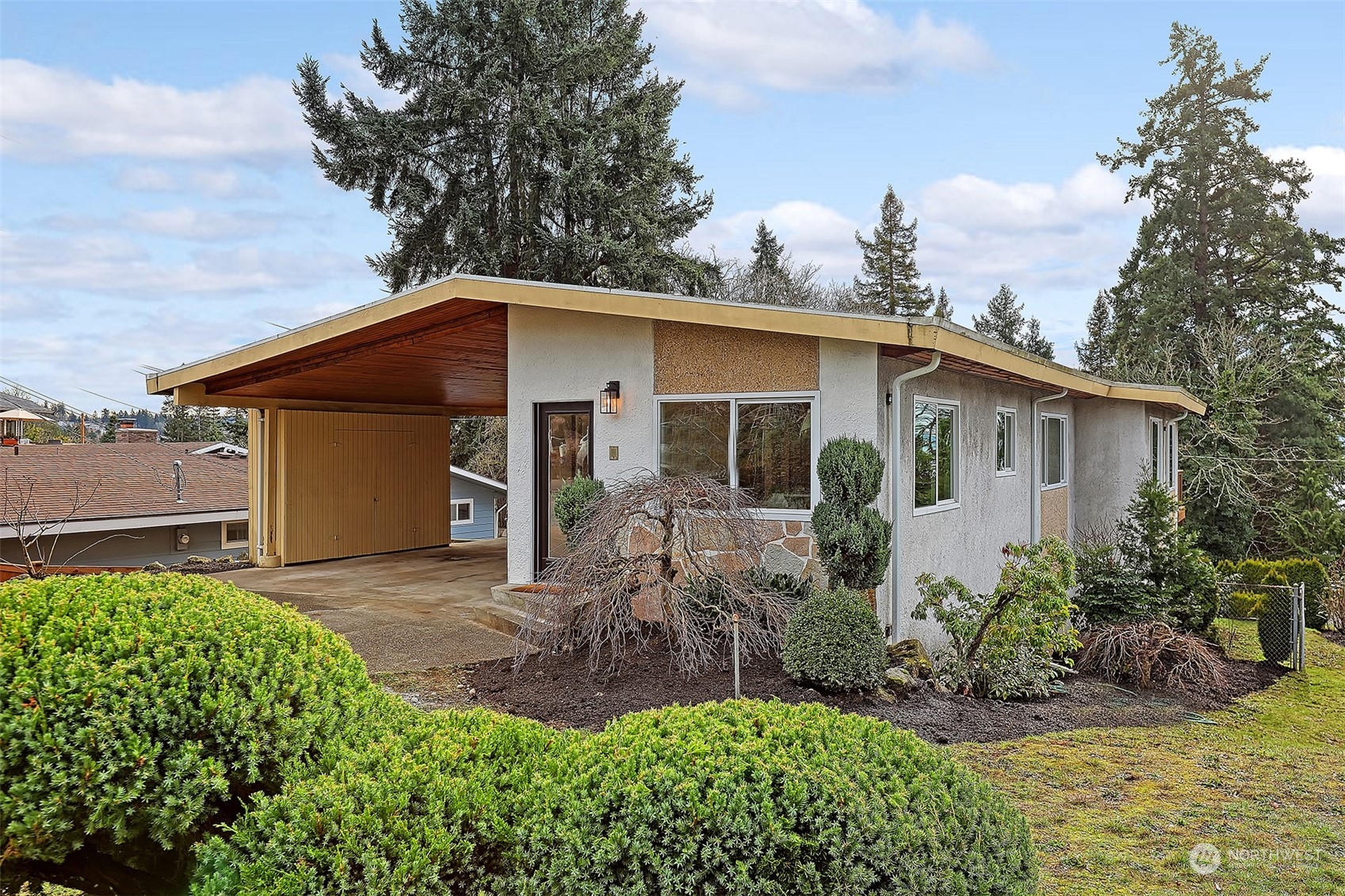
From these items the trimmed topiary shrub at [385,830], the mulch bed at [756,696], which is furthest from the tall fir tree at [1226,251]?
the trimmed topiary shrub at [385,830]

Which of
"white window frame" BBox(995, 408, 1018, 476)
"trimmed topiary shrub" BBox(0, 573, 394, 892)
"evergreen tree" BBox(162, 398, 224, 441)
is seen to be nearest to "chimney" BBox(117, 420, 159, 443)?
"evergreen tree" BBox(162, 398, 224, 441)

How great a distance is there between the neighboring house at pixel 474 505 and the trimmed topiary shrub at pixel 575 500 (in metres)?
13.2

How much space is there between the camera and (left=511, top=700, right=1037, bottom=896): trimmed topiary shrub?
2.33 m

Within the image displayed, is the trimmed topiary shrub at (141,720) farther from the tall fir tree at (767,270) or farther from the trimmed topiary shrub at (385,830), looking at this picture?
the tall fir tree at (767,270)

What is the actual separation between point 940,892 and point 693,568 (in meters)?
4.80

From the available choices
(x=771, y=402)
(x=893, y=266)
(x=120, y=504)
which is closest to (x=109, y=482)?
(x=120, y=504)

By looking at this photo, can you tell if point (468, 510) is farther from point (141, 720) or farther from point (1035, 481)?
point (141, 720)

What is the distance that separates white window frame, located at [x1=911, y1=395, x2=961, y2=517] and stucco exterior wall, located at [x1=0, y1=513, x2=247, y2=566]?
1427cm

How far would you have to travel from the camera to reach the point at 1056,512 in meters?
13.0

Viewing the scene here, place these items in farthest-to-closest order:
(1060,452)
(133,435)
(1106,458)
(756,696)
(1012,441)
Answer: (133,435) → (1106,458) → (1060,452) → (1012,441) → (756,696)

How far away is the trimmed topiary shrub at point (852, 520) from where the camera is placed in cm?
678

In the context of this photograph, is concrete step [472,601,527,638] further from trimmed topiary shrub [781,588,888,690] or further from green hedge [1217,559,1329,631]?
green hedge [1217,559,1329,631]

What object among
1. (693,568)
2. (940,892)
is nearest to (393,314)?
(693,568)

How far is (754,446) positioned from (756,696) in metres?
2.49
